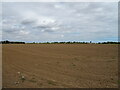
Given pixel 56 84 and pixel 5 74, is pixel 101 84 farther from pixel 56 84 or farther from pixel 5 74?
pixel 5 74

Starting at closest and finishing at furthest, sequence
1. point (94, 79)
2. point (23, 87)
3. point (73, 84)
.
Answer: point (23, 87) → point (73, 84) → point (94, 79)

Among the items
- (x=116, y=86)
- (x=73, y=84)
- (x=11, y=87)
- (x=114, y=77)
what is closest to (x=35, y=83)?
(x=11, y=87)

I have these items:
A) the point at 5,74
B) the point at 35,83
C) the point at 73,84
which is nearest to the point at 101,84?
the point at 73,84

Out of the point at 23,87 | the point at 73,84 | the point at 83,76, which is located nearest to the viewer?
the point at 23,87

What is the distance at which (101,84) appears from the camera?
514cm

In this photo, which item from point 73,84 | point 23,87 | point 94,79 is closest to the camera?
point 23,87

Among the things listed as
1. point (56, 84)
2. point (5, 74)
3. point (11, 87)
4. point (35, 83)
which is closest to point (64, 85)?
point (56, 84)

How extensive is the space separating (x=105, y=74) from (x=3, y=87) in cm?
438

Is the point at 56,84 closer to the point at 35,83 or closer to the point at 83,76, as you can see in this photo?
the point at 35,83

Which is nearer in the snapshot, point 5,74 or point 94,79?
point 94,79

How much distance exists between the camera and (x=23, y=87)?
15.6ft

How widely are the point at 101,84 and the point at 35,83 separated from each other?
244cm

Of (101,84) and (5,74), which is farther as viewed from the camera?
(5,74)

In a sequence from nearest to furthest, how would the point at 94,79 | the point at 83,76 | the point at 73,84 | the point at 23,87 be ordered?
the point at 23,87
the point at 73,84
the point at 94,79
the point at 83,76
